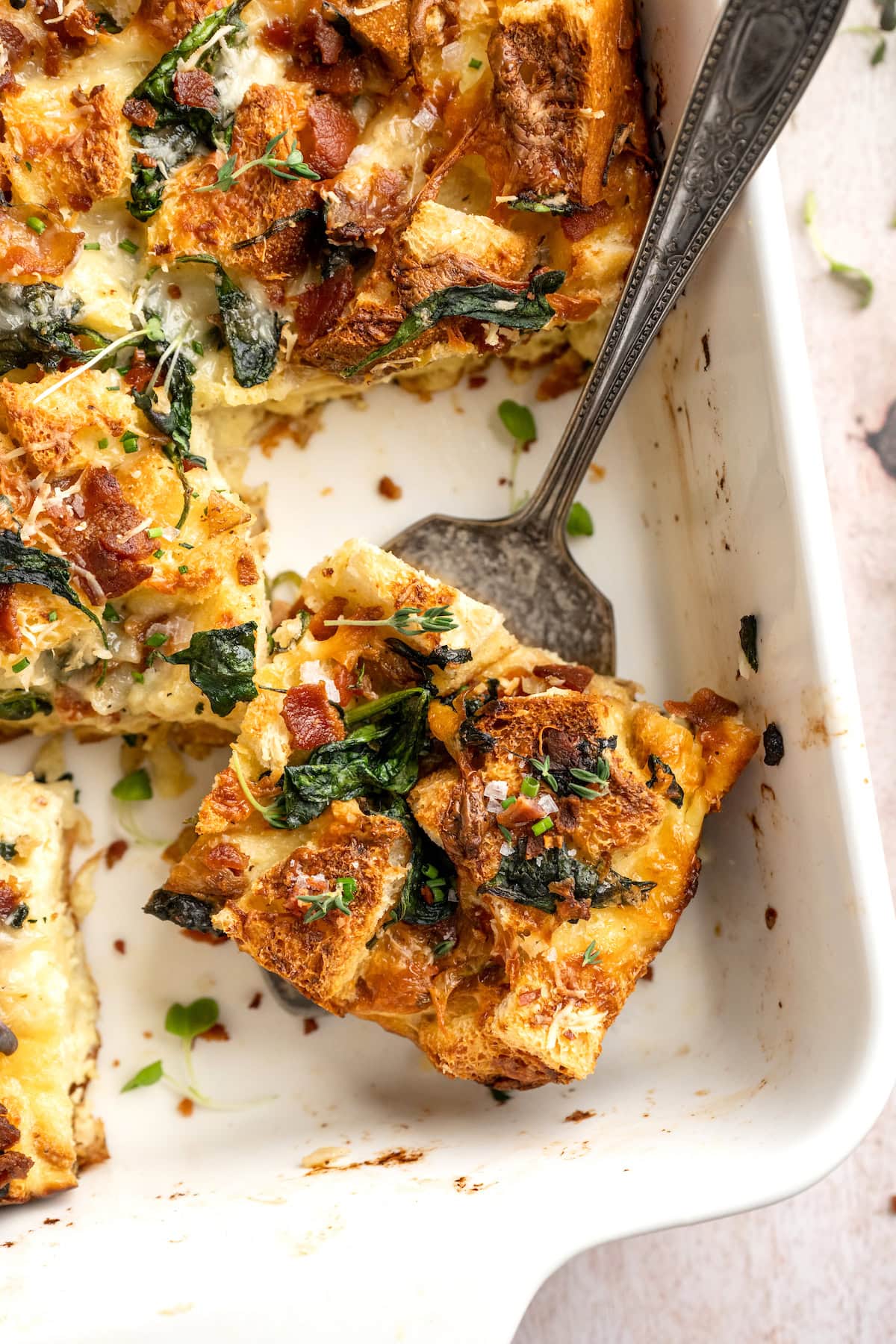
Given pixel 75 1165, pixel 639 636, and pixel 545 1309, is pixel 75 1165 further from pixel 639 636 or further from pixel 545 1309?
pixel 639 636

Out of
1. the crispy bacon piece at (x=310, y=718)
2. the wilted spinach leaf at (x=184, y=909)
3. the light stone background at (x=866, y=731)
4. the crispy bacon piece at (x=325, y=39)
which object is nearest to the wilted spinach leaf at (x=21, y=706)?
the wilted spinach leaf at (x=184, y=909)

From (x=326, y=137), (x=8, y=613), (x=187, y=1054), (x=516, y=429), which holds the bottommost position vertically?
(x=187, y=1054)

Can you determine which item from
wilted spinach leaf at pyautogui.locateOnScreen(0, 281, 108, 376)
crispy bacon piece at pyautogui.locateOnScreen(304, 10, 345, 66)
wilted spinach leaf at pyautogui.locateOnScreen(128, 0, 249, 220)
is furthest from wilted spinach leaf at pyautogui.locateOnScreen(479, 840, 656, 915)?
crispy bacon piece at pyautogui.locateOnScreen(304, 10, 345, 66)

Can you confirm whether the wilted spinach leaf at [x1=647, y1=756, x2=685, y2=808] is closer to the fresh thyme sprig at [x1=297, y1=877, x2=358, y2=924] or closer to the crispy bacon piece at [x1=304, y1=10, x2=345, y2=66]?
the fresh thyme sprig at [x1=297, y1=877, x2=358, y2=924]

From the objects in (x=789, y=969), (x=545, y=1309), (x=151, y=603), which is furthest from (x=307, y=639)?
(x=545, y=1309)

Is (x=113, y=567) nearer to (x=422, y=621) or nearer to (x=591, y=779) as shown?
(x=422, y=621)

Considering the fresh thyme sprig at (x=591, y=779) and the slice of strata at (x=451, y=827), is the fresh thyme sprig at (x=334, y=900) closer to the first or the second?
the slice of strata at (x=451, y=827)

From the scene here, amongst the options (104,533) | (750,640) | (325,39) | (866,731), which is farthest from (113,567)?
(866,731)

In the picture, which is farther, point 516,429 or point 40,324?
point 516,429
